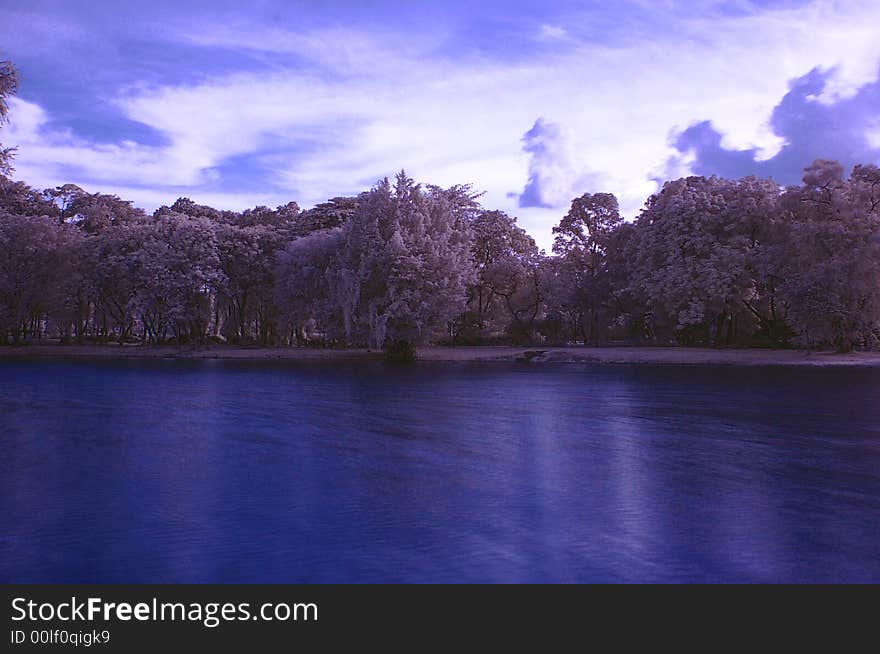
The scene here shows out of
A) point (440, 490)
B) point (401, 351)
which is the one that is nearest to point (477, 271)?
point (401, 351)

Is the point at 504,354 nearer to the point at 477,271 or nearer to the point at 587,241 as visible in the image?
the point at 477,271

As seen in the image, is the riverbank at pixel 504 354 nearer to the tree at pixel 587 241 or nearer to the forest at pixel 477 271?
the forest at pixel 477 271

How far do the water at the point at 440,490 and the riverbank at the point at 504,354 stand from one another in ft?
79.1

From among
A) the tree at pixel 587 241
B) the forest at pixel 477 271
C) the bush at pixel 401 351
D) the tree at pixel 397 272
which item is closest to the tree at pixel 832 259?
the forest at pixel 477 271

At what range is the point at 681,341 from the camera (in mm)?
63375

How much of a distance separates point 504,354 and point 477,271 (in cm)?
733

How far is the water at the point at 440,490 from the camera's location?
9.59 meters

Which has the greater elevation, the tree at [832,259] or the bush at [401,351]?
the tree at [832,259]

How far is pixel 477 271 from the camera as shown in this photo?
62.6 m

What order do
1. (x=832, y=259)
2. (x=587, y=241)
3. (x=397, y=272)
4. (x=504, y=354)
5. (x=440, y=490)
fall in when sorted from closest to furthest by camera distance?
(x=440, y=490)
(x=832, y=259)
(x=397, y=272)
(x=504, y=354)
(x=587, y=241)

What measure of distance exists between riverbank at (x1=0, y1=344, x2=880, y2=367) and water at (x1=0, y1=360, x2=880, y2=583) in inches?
950

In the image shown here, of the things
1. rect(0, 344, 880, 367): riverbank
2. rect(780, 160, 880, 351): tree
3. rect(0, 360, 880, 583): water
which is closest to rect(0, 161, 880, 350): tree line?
rect(780, 160, 880, 351): tree

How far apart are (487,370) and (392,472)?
3516cm

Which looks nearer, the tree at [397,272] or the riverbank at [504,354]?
the riverbank at [504,354]
